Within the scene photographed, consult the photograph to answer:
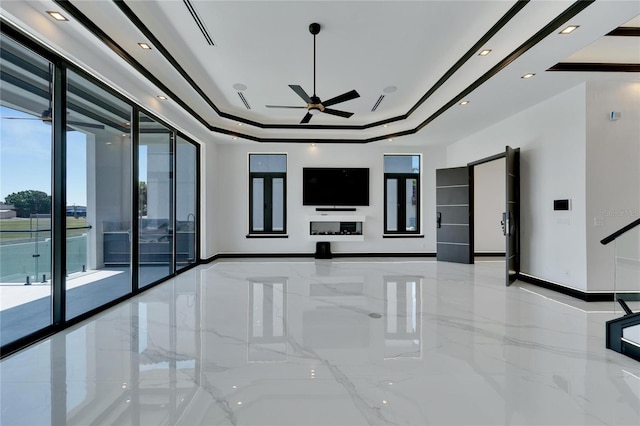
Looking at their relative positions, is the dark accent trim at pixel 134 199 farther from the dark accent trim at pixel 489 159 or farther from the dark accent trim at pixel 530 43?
the dark accent trim at pixel 489 159

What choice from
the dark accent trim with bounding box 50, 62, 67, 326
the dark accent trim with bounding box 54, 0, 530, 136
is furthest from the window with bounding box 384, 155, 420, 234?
the dark accent trim with bounding box 50, 62, 67, 326

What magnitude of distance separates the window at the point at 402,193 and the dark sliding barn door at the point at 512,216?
9.49ft

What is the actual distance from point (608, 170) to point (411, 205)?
14.2 ft

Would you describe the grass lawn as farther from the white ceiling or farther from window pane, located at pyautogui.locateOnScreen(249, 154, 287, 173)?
window pane, located at pyautogui.locateOnScreen(249, 154, 287, 173)

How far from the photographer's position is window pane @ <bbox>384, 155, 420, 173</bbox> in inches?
320

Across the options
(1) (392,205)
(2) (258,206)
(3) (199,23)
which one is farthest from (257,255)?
(3) (199,23)

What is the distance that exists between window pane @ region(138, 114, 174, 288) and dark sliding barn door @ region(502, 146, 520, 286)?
6.21m

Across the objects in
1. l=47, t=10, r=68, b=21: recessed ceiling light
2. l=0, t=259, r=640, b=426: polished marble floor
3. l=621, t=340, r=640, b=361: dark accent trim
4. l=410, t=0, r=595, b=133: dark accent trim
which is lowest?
l=0, t=259, r=640, b=426: polished marble floor

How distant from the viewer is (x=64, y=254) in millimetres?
3148

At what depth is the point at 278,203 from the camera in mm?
8031

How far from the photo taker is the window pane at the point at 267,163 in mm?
7977

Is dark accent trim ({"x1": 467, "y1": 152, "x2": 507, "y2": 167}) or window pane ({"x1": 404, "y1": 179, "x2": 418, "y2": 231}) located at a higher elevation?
dark accent trim ({"x1": 467, "y1": 152, "x2": 507, "y2": 167})

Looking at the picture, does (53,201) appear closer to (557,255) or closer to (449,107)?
(449,107)

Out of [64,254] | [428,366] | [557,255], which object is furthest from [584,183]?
[64,254]
